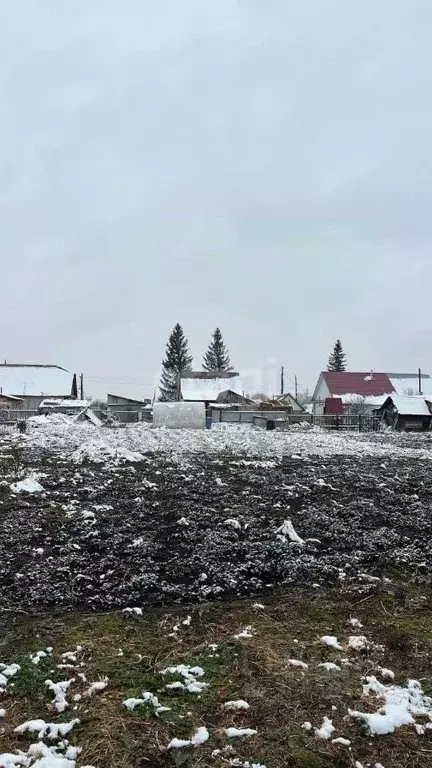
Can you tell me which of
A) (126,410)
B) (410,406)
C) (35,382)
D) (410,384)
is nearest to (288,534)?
(410,406)

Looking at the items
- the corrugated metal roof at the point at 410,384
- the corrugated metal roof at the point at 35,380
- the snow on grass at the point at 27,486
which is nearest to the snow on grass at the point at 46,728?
the snow on grass at the point at 27,486

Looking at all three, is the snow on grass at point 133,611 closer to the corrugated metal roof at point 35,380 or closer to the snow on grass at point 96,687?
the snow on grass at point 96,687

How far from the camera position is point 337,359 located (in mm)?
87688

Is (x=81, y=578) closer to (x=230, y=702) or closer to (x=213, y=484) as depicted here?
(x=230, y=702)

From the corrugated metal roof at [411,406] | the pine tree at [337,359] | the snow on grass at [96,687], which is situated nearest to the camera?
the snow on grass at [96,687]

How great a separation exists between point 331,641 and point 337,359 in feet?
286

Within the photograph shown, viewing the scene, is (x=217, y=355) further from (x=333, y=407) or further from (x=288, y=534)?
(x=288, y=534)

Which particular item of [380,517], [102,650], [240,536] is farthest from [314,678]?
[380,517]

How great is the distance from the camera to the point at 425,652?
307 centimetres

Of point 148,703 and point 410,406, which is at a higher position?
point 410,406

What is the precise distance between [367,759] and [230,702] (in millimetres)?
684

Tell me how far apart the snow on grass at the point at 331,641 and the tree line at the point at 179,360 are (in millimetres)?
59253

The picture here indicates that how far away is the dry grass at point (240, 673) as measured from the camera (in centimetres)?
224

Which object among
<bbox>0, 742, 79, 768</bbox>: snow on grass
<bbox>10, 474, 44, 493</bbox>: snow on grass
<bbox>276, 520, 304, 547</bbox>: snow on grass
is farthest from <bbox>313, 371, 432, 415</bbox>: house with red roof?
<bbox>0, 742, 79, 768</bbox>: snow on grass
